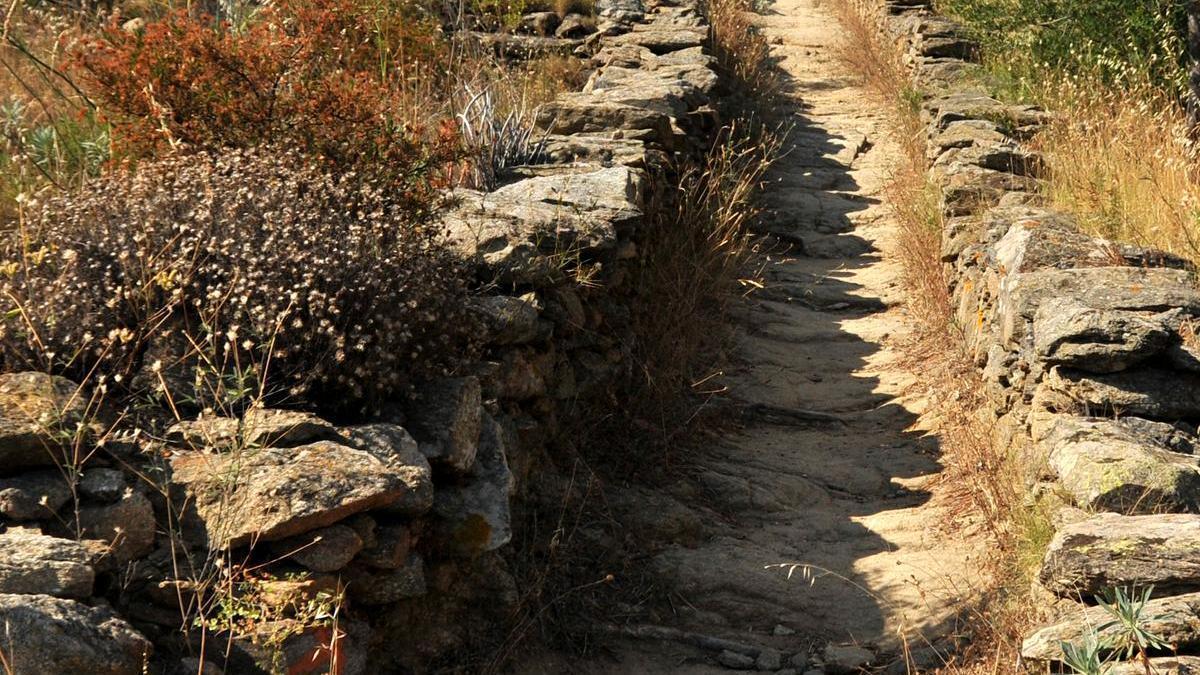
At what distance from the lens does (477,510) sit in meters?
3.90

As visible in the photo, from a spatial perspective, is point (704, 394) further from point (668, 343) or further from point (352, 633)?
point (352, 633)

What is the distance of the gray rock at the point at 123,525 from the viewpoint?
3.02 meters

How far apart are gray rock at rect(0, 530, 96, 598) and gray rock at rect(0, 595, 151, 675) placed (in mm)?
46

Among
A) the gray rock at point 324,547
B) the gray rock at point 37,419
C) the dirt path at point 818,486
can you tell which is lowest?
the dirt path at point 818,486

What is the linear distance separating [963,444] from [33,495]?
397 centimetres

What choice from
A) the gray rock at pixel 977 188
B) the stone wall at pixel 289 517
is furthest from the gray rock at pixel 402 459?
the gray rock at pixel 977 188

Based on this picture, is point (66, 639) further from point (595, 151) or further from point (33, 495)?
point (595, 151)

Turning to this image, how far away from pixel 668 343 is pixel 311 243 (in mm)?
2694

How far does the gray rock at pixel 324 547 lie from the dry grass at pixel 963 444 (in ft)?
6.13

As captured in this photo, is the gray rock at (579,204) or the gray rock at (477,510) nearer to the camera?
the gray rock at (477,510)

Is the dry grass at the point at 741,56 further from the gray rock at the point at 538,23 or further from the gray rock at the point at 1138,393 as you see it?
the gray rock at the point at 1138,393

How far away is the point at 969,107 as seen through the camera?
28.3 feet

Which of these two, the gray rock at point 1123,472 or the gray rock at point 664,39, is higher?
the gray rock at point 664,39

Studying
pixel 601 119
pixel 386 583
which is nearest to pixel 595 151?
pixel 601 119
